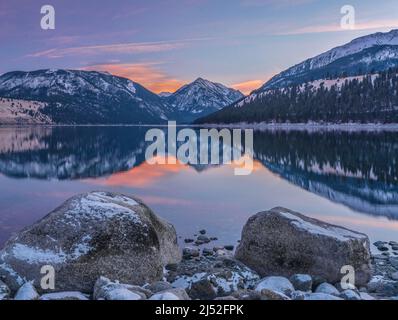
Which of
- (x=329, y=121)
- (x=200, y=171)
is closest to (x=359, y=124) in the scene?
(x=329, y=121)

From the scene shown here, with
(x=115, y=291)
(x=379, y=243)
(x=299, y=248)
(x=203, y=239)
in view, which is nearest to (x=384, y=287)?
(x=299, y=248)

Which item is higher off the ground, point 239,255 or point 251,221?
point 251,221

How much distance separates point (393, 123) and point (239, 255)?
547ft

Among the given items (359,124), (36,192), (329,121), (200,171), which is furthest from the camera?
(329,121)

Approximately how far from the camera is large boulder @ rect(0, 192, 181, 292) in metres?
14.1

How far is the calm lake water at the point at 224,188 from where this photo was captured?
26.1 meters

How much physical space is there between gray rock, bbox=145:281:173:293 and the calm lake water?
744 centimetres

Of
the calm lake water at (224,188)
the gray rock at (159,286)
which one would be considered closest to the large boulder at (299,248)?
the gray rock at (159,286)

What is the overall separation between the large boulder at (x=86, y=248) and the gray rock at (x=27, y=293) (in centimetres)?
55

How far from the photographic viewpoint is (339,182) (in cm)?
4156

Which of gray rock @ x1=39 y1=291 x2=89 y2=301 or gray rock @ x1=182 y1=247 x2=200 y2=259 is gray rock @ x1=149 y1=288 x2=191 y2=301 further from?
gray rock @ x1=182 y1=247 x2=200 y2=259

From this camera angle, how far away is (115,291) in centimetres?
1213

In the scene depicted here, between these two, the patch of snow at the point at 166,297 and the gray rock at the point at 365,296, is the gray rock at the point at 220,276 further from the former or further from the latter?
the gray rock at the point at 365,296

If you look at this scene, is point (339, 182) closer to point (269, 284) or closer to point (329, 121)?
point (269, 284)
